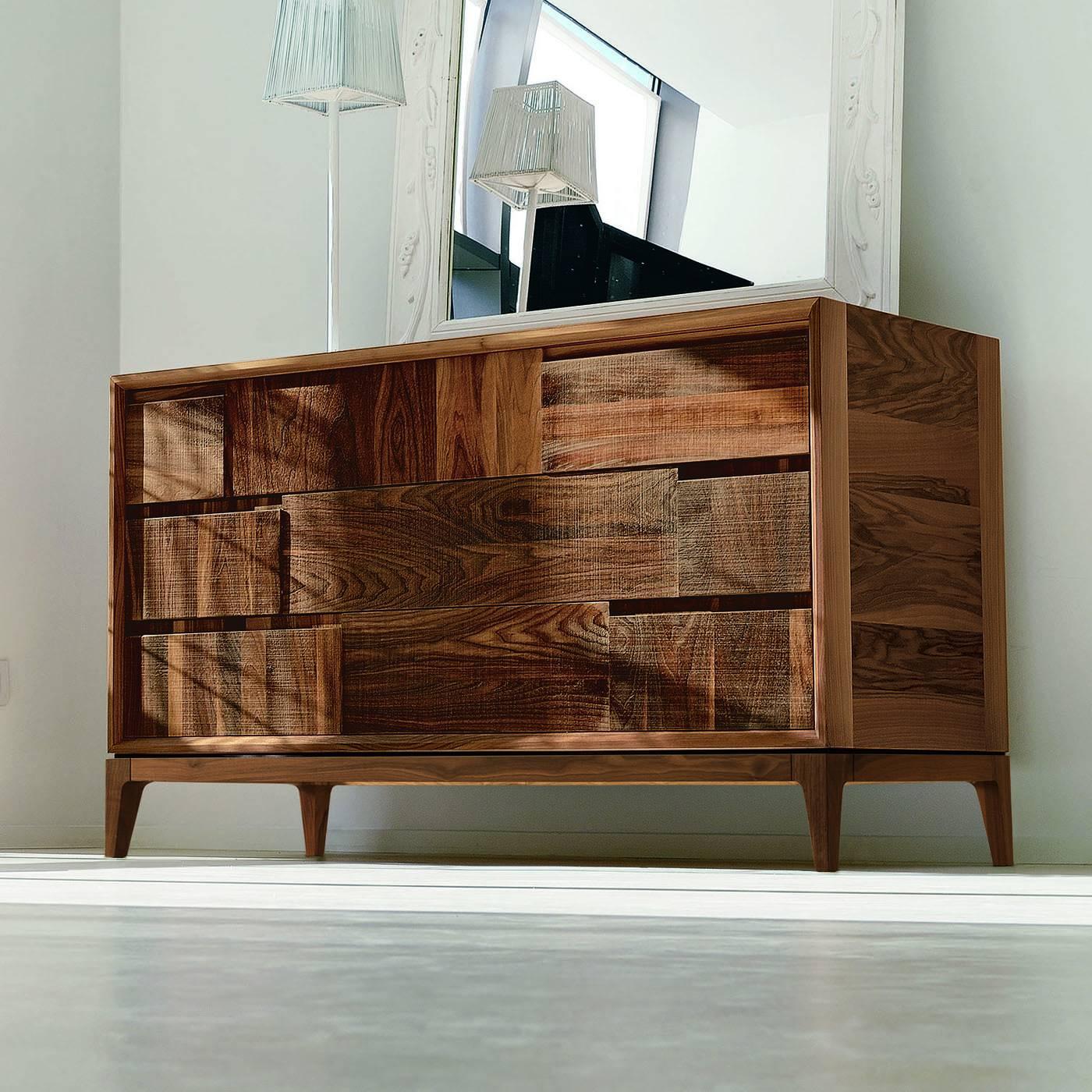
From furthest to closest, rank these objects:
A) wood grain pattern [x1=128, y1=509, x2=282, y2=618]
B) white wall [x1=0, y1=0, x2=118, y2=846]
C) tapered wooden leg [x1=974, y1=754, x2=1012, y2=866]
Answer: white wall [x1=0, y1=0, x2=118, y2=846], wood grain pattern [x1=128, y1=509, x2=282, y2=618], tapered wooden leg [x1=974, y1=754, x2=1012, y2=866]

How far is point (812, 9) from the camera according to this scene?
8.79 ft

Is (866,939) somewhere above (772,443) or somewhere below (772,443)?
below

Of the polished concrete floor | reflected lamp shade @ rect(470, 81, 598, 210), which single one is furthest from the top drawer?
the polished concrete floor

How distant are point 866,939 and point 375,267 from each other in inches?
93.8

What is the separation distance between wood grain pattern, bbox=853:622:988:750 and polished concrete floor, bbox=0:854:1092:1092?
2.31 ft

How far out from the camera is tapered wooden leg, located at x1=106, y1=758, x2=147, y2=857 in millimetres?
2570

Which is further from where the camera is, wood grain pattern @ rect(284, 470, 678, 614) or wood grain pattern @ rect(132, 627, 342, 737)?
wood grain pattern @ rect(132, 627, 342, 737)

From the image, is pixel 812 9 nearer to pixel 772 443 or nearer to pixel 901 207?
pixel 901 207

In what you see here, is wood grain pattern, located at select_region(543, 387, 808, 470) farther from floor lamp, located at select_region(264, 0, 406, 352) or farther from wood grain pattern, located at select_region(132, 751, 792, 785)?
floor lamp, located at select_region(264, 0, 406, 352)

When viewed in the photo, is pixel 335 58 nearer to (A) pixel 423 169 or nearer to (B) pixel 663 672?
(A) pixel 423 169

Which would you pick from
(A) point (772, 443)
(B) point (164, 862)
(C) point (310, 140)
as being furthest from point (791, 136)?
(B) point (164, 862)

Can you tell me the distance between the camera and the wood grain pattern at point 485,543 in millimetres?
2227

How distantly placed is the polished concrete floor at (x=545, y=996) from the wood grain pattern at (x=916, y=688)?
27.8 inches

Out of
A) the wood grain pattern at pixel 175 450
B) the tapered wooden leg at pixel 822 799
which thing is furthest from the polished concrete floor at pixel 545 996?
the wood grain pattern at pixel 175 450
